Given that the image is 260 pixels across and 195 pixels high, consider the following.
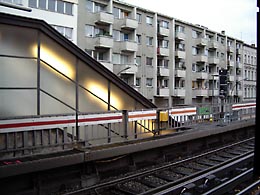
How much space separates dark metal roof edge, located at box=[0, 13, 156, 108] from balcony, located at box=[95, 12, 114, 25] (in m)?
22.1

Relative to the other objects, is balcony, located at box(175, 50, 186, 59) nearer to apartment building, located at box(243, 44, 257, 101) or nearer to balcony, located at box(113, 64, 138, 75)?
balcony, located at box(113, 64, 138, 75)

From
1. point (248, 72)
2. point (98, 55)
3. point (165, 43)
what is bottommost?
point (98, 55)

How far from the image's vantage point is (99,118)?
30.8 ft

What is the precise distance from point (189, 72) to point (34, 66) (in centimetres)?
3993

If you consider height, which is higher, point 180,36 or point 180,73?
point 180,36

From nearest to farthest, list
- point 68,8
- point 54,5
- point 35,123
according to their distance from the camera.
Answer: point 35,123, point 54,5, point 68,8

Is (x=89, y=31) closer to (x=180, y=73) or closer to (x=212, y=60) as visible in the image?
(x=180, y=73)

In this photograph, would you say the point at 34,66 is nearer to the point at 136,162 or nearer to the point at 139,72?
the point at 136,162

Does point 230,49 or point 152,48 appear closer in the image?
point 152,48

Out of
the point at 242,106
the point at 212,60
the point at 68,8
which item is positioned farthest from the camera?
the point at 212,60

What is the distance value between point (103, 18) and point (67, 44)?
79.6 ft

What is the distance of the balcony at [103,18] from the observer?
3309 centimetres

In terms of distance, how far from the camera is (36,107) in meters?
9.72

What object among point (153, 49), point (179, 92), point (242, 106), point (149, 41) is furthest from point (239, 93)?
point (242, 106)
